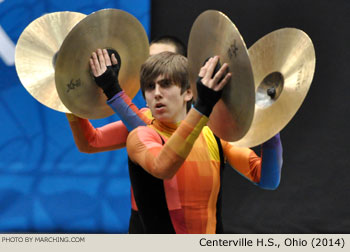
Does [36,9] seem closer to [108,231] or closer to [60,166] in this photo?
[60,166]

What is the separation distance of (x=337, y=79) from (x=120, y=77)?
85.5 inches

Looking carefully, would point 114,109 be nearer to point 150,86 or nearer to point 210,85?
point 150,86

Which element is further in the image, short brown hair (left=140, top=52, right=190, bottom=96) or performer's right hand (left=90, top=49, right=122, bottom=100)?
performer's right hand (left=90, top=49, right=122, bottom=100)

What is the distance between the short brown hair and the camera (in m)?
1.67

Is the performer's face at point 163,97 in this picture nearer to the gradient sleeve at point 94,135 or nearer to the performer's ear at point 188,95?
the performer's ear at point 188,95

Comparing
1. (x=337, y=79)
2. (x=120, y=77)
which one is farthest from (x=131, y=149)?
(x=337, y=79)

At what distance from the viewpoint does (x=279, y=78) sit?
5.03 ft

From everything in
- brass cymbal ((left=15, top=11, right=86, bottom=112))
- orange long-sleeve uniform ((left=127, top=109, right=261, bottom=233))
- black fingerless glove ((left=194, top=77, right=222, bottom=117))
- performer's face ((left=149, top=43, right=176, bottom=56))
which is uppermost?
performer's face ((left=149, top=43, right=176, bottom=56))

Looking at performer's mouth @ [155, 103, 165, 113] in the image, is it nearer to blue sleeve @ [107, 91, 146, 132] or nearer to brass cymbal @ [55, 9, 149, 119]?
blue sleeve @ [107, 91, 146, 132]

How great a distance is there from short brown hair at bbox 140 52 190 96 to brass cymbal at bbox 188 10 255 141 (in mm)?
111

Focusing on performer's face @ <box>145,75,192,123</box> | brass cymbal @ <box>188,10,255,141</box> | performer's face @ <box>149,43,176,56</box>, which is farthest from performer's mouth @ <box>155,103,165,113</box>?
performer's face @ <box>149,43,176,56</box>

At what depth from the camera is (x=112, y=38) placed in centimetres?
185

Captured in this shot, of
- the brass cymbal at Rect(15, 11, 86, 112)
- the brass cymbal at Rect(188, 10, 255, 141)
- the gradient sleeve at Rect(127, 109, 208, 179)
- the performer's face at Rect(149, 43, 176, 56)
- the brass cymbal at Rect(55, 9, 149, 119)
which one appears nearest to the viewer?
the brass cymbal at Rect(188, 10, 255, 141)

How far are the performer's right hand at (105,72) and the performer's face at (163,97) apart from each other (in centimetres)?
16
